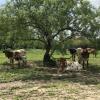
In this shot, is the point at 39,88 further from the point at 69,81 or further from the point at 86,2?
the point at 86,2

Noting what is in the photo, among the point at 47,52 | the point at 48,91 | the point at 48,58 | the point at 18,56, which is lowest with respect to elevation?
the point at 48,91

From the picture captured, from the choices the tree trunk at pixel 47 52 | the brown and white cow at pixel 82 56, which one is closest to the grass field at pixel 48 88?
the brown and white cow at pixel 82 56

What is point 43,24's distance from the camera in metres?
26.3

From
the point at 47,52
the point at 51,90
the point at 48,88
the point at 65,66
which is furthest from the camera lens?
the point at 47,52

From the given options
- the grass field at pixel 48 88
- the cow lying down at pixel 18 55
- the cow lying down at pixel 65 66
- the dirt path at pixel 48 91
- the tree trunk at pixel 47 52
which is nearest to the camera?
the dirt path at pixel 48 91

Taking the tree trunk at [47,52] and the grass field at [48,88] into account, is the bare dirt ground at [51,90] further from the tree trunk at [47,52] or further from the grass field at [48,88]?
the tree trunk at [47,52]

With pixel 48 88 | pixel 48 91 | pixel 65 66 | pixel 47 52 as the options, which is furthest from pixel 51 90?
pixel 47 52

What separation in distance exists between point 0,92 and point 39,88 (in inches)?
68.2

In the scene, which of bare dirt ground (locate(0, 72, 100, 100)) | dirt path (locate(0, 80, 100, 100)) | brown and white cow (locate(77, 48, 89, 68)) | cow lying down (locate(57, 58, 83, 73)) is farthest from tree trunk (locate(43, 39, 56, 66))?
dirt path (locate(0, 80, 100, 100))

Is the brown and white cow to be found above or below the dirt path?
above

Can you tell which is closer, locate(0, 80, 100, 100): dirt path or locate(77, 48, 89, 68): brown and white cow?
locate(0, 80, 100, 100): dirt path

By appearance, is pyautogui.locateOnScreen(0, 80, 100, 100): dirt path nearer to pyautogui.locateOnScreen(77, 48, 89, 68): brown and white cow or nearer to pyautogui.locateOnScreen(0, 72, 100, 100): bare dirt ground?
pyautogui.locateOnScreen(0, 72, 100, 100): bare dirt ground

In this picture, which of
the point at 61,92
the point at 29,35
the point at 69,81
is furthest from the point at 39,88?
the point at 29,35

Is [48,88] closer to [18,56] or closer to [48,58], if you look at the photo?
[18,56]
